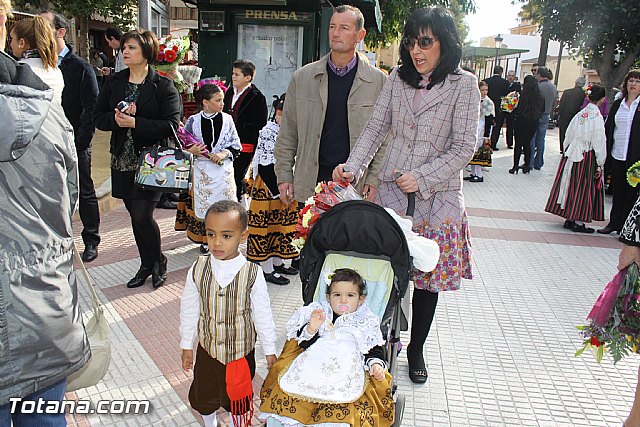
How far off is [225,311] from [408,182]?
1.14 m

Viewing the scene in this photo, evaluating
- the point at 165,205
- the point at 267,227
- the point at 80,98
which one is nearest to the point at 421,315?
the point at 267,227

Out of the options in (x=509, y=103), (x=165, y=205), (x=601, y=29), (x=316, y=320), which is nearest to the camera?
(x=316, y=320)

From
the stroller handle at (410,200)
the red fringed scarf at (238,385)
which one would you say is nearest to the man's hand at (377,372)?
the red fringed scarf at (238,385)

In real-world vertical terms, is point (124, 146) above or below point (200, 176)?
above

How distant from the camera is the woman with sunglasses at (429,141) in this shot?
2986 millimetres

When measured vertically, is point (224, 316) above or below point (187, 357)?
above

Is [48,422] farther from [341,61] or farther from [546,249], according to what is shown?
[546,249]

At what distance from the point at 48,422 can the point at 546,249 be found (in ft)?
19.3

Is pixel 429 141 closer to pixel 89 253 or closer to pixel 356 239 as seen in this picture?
pixel 356 239

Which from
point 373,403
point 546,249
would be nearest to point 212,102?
point 373,403

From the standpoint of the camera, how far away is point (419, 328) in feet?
11.2

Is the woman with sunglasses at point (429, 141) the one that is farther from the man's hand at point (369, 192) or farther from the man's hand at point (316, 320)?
the man's hand at point (316, 320)

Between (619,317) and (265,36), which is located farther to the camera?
(265,36)

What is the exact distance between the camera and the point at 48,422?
6.20ft
